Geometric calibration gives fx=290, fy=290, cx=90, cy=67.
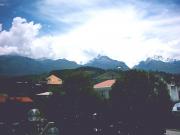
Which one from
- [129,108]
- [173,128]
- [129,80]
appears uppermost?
[129,80]

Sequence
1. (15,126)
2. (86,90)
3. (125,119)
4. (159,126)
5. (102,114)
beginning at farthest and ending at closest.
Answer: (15,126) < (102,114) < (86,90) < (125,119) < (159,126)

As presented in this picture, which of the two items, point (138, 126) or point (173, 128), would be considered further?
point (173, 128)

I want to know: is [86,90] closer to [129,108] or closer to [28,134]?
[129,108]

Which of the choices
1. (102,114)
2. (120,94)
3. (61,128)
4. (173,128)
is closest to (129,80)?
(120,94)

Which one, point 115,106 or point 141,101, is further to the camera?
point 115,106

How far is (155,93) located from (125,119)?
303 cm

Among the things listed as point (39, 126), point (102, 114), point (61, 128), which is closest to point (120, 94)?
point (102, 114)

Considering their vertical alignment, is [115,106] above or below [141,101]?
below

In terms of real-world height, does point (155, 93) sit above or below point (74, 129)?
above

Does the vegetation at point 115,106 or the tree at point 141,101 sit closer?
the tree at point 141,101

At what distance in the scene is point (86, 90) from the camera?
936 inches

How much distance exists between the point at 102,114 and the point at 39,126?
6602mm

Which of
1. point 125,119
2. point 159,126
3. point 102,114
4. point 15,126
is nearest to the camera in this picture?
point 159,126

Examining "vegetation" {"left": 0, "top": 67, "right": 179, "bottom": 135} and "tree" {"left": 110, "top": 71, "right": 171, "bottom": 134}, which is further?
"vegetation" {"left": 0, "top": 67, "right": 179, "bottom": 135}
